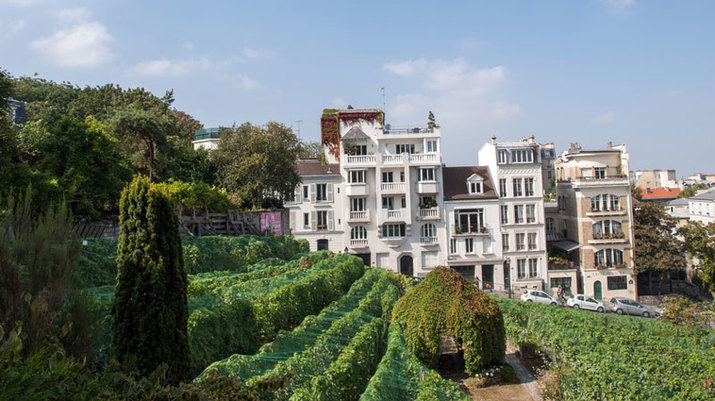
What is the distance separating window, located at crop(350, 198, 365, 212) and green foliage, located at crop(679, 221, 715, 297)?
2730cm

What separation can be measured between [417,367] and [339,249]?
3204 cm

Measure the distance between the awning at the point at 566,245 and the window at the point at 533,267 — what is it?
12.0ft

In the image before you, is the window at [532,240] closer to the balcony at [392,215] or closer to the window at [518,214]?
the window at [518,214]

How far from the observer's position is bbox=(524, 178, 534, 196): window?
1789 inches

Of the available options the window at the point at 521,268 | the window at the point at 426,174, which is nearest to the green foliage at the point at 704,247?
the window at the point at 521,268

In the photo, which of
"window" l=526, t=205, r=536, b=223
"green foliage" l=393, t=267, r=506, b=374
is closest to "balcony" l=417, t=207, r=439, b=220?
"window" l=526, t=205, r=536, b=223

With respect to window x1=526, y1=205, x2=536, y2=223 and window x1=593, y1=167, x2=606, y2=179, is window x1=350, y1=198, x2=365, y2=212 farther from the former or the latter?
window x1=593, y1=167, x2=606, y2=179

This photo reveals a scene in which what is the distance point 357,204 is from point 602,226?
21.6 m

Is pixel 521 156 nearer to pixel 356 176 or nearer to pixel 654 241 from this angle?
pixel 654 241

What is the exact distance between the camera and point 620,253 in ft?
147

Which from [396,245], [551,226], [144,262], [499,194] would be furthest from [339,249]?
[144,262]

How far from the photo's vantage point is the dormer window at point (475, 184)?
4578 cm

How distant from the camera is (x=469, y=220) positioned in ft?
148

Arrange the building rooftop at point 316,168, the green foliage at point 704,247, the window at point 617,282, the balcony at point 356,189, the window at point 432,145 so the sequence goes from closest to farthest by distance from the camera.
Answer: the green foliage at point 704,247 < the balcony at point 356,189 < the window at point 617,282 < the building rooftop at point 316,168 < the window at point 432,145
